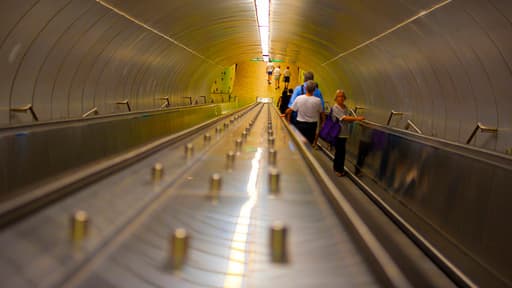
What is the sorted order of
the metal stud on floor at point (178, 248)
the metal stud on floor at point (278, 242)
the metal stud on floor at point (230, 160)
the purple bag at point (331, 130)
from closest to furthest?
the metal stud on floor at point (178, 248) → the metal stud on floor at point (278, 242) → the metal stud on floor at point (230, 160) → the purple bag at point (331, 130)

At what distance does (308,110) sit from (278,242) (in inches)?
302

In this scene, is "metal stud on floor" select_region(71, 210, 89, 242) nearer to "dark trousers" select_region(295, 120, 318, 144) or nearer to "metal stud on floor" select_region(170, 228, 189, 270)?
"metal stud on floor" select_region(170, 228, 189, 270)

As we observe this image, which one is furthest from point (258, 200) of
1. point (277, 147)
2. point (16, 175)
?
point (16, 175)

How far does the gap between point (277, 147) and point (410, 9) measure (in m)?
5.21

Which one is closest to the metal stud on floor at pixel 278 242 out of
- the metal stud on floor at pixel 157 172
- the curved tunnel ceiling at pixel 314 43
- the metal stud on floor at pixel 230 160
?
the metal stud on floor at pixel 157 172

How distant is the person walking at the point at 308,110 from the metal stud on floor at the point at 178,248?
7.69 meters

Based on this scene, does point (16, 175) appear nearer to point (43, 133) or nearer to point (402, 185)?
point (43, 133)

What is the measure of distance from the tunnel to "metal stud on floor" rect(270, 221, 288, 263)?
0.28 metres

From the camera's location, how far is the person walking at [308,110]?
31.3 ft

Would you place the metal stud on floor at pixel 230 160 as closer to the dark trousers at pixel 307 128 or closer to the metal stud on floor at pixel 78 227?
the metal stud on floor at pixel 78 227

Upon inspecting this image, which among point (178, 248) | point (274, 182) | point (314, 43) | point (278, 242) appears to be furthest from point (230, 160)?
point (314, 43)

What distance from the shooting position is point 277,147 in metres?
6.24

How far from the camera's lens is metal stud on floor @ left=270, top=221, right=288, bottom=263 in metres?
2.08

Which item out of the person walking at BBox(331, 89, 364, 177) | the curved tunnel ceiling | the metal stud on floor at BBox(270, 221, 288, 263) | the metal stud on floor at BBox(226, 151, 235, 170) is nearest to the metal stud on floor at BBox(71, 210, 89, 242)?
the metal stud on floor at BBox(270, 221, 288, 263)
